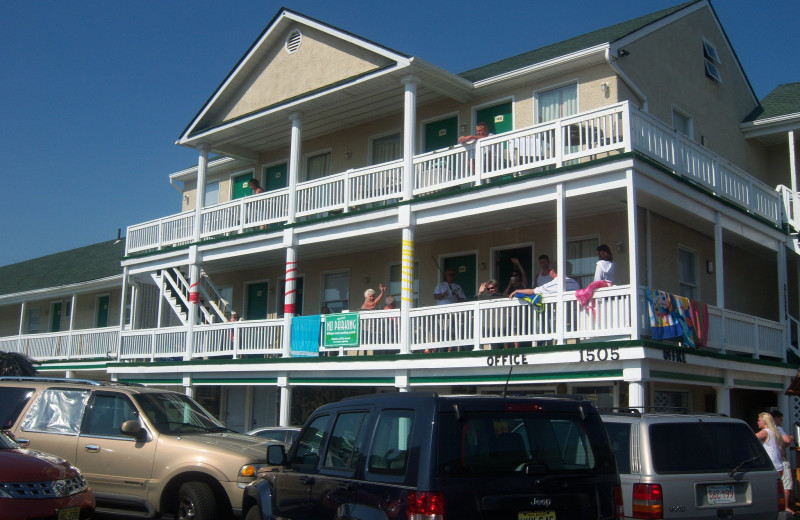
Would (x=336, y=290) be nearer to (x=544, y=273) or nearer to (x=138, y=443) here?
(x=544, y=273)

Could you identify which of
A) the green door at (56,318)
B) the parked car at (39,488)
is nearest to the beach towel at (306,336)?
the parked car at (39,488)

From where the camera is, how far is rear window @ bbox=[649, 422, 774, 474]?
7.72 m

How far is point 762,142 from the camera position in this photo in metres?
21.9

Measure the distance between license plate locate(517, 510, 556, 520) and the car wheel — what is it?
4.76 meters

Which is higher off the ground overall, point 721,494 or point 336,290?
point 336,290

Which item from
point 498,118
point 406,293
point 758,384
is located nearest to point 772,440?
point 758,384

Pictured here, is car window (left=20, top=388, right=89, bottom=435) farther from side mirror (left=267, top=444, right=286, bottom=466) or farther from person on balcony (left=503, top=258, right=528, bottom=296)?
person on balcony (left=503, top=258, right=528, bottom=296)

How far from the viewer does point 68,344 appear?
88.7 ft

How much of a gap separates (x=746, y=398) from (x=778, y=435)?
825 centimetres

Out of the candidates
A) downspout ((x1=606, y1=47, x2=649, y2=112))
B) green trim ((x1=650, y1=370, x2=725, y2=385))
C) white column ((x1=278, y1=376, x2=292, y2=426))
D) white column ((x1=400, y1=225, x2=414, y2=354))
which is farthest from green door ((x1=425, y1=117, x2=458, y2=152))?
green trim ((x1=650, y1=370, x2=725, y2=385))

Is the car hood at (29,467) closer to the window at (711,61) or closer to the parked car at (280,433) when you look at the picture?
the parked car at (280,433)

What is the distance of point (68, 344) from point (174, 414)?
18349mm

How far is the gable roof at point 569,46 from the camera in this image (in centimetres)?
1798

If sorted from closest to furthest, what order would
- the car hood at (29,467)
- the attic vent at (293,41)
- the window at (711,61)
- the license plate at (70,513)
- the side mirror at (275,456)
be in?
1. the side mirror at (275,456)
2. the car hood at (29,467)
3. the license plate at (70,513)
4. the window at (711,61)
5. the attic vent at (293,41)
